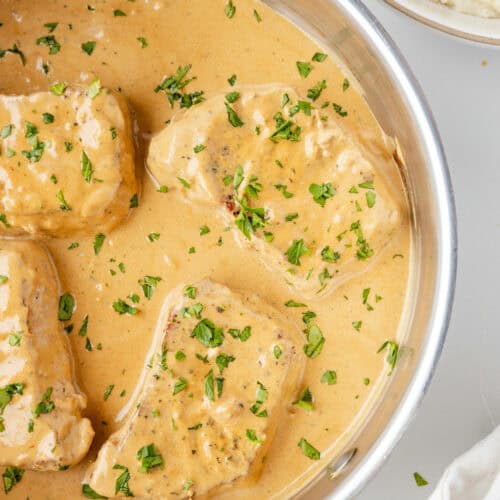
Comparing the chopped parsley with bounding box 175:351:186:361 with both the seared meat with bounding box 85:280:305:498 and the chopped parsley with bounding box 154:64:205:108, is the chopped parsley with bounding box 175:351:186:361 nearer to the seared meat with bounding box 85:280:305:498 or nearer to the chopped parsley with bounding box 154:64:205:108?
the seared meat with bounding box 85:280:305:498

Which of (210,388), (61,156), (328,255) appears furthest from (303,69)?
(210,388)

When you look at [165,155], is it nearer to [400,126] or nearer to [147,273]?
[147,273]

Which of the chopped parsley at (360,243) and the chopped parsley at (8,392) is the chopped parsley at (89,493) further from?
the chopped parsley at (360,243)

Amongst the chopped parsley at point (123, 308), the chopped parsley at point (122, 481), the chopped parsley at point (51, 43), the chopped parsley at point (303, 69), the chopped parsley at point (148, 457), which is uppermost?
the chopped parsley at point (303, 69)

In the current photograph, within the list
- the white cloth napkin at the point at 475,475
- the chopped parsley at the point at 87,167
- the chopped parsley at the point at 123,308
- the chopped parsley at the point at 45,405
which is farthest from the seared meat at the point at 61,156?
the white cloth napkin at the point at 475,475

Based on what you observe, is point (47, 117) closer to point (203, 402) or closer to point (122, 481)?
point (203, 402)

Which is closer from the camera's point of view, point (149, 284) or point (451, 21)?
point (149, 284)

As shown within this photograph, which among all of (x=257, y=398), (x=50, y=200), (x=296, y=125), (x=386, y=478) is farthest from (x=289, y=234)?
(x=386, y=478)
